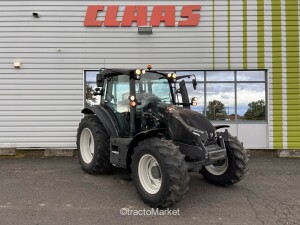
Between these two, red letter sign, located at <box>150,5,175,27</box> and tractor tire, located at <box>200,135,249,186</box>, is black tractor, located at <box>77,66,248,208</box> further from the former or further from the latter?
red letter sign, located at <box>150,5,175,27</box>

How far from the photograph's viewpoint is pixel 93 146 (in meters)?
7.01

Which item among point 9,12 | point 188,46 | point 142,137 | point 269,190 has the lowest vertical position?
point 269,190

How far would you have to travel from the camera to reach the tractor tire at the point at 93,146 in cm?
661

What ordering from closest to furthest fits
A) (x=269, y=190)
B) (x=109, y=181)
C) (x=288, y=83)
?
1. (x=269, y=190)
2. (x=109, y=181)
3. (x=288, y=83)

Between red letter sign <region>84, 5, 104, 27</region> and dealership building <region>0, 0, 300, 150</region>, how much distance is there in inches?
1.1

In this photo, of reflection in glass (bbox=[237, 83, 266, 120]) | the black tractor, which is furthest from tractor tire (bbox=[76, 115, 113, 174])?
reflection in glass (bbox=[237, 83, 266, 120])

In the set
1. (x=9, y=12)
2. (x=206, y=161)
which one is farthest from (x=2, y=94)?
(x=206, y=161)

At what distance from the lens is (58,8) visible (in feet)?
31.0

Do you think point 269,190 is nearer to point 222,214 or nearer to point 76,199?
point 222,214

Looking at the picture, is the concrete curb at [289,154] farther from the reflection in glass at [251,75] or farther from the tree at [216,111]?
the reflection in glass at [251,75]

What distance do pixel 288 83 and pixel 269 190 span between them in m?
4.58

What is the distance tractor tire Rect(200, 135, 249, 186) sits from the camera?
5680mm

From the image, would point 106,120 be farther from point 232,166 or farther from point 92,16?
point 92,16

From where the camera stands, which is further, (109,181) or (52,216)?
(109,181)
